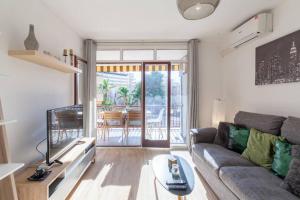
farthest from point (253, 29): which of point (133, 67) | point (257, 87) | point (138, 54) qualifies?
point (133, 67)

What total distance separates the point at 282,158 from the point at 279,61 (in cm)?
135

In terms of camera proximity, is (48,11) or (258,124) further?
(48,11)

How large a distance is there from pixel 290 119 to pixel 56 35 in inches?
132

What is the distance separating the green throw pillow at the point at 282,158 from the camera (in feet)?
5.84

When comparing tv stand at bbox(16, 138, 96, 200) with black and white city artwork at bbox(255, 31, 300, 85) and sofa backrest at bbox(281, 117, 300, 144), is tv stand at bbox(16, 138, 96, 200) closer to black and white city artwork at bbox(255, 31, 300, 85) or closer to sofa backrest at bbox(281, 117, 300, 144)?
sofa backrest at bbox(281, 117, 300, 144)

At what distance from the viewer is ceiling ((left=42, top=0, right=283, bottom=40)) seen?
8.42 ft

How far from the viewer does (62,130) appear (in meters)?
2.43

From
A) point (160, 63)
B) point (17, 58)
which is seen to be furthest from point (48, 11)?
point (160, 63)

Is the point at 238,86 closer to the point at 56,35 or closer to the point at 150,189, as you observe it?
the point at 150,189

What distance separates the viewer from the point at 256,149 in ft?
7.31

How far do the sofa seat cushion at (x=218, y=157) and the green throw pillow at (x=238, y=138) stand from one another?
0.34 ft

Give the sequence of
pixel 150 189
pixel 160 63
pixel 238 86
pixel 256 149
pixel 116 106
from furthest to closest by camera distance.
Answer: pixel 116 106 < pixel 160 63 < pixel 238 86 < pixel 150 189 < pixel 256 149

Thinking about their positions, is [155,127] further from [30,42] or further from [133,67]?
[30,42]

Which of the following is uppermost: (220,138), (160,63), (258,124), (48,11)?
(48,11)
